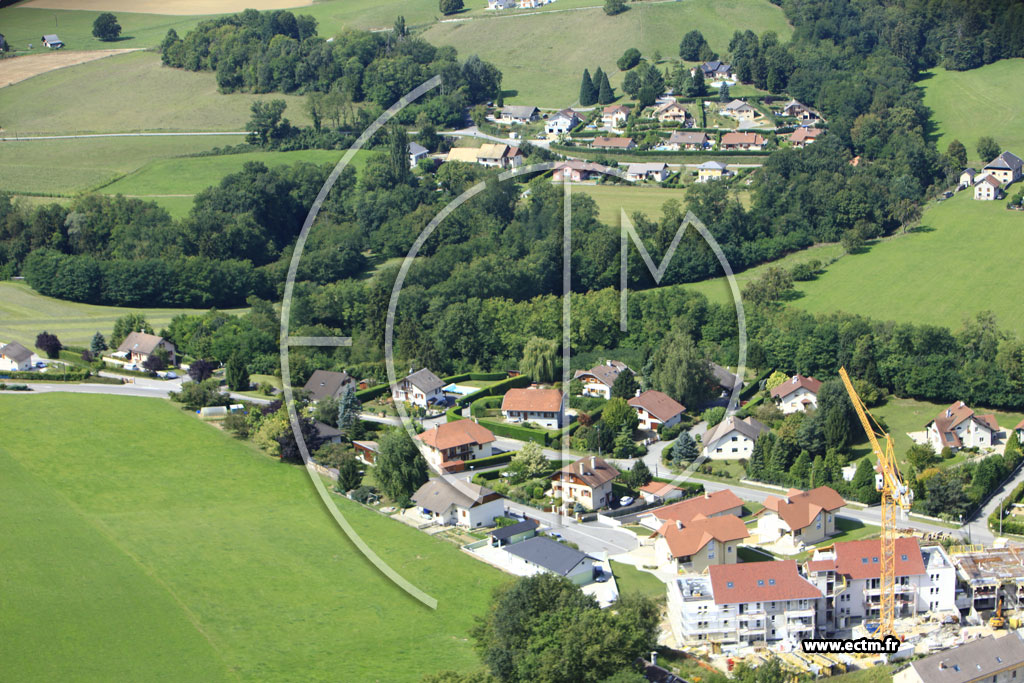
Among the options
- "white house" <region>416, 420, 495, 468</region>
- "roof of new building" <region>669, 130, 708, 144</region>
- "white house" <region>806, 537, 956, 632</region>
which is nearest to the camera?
"white house" <region>806, 537, 956, 632</region>

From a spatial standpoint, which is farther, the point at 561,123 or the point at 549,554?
the point at 561,123

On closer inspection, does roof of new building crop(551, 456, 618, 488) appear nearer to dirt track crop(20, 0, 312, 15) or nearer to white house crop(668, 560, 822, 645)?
white house crop(668, 560, 822, 645)

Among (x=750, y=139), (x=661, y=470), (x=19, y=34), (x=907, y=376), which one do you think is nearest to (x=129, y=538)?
(x=661, y=470)

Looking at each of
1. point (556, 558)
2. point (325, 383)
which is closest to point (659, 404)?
point (325, 383)

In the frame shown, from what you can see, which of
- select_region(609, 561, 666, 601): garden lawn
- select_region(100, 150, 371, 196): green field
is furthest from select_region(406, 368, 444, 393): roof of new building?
select_region(100, 150, 371, 196): green field

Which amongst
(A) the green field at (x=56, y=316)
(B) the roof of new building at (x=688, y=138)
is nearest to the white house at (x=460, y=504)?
(A) the green field at (x=56, y=316)

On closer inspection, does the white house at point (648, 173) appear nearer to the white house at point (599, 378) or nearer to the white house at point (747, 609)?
the white house at point (599, 378)

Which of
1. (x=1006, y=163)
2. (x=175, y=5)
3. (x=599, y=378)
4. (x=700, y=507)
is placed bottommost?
(x=700, y=507)

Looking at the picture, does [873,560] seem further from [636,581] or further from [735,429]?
[735,429]
